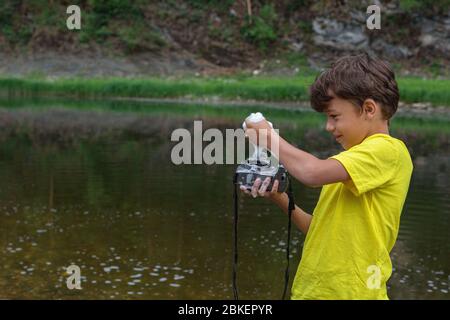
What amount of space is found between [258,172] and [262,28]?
142ft

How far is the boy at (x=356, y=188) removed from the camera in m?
3.17

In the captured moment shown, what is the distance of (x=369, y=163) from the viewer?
10.4ft

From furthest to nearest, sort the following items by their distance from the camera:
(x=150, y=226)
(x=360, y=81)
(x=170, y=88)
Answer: (x=170, y=88) < (x=150, y=226) < (x=360, y=81)

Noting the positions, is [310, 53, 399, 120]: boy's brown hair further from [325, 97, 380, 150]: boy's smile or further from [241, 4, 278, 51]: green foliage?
[241, 4, 278, 51]: green foliage

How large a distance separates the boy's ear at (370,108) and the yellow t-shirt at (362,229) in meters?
0.08

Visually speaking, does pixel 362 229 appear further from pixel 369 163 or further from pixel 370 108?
pixel 370 108

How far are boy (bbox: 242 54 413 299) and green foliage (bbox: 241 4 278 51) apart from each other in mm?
→ 42504

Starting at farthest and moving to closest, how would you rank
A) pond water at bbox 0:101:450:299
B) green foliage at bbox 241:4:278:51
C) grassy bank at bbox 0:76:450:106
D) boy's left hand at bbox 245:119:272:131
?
green foliage at bbox 241:4:278:51
grassy bank at bbox 0:76:450:106
pond water at bbox 0:101:450:299
boy's left hand at bbox 245:119:272:131

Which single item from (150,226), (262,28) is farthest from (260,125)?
(262,28)

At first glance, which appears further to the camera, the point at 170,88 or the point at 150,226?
the point at 170,88

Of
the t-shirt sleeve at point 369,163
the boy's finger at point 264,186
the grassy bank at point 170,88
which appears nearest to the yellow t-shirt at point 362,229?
the t-shirt sleeve at point 369,163

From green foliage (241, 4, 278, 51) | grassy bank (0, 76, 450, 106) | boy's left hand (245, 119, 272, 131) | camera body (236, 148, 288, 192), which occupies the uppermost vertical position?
green foliage (241, 4, 278, 51)

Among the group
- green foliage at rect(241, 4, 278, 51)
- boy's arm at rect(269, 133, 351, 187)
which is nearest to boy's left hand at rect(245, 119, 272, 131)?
boy's arm at rect(269, 133, 351, 187)

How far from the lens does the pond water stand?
390 inches
